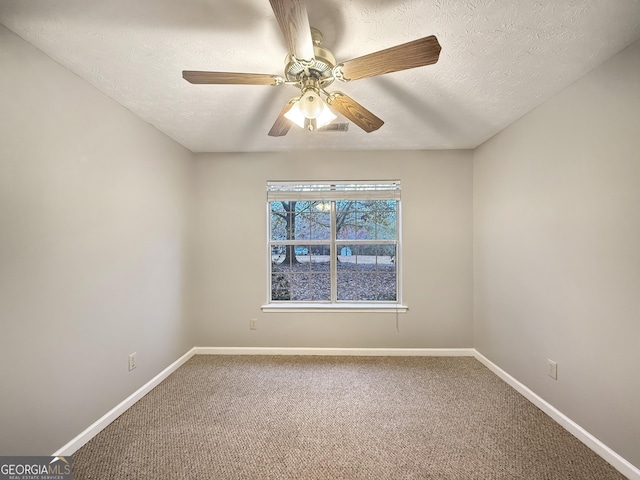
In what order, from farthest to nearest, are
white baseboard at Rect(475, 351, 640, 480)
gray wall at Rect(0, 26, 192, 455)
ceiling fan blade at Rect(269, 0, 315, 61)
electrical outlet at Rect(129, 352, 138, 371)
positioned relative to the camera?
1. electrical outlet at Rect(129, 352, 138, 371)
2. white baseboard at Rect(475, 351, 640, 480)
3. gray wall at Rect(0, 26, 192, 455)
4. ceiling fan blade at Rect(269, 0, 315, 61)

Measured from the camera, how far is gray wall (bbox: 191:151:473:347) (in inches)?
117

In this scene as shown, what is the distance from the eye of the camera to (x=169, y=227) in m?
2.58

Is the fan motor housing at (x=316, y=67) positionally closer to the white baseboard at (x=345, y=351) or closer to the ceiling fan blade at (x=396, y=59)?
the ceiling fan blade at (x=396, y=59)

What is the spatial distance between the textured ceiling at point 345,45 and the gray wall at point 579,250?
0.26 meters

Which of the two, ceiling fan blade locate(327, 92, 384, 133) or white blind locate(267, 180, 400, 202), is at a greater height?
ceiling fan blade locate(327, 92, 384, 133)

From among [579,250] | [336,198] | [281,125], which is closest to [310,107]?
[281,125]

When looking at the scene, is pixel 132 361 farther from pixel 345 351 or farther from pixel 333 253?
pixel 333 253

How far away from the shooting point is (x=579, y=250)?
171 centimetres

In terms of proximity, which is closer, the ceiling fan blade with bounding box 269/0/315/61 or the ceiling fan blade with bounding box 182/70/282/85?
the ceiling fan blade with bounding box 269/0/315/61

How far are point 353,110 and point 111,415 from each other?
8.54ft

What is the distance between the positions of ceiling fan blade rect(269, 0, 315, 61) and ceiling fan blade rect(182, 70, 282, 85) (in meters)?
0.20

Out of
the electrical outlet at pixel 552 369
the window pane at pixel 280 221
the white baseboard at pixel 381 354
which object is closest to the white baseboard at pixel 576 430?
the white baseboard at pixel 381 354

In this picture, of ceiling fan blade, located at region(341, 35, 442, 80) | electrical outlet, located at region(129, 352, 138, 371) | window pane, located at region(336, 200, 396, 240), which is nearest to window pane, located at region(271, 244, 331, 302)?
window pane, located at region(336, 200, 396, 240)

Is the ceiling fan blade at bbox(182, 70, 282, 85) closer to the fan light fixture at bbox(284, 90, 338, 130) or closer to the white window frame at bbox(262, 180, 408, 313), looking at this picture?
the fan light fixture at bbox(284, 90, 338, 130)
